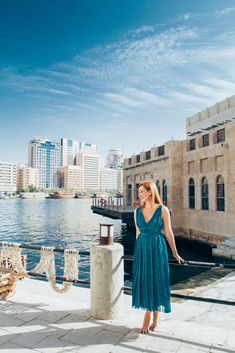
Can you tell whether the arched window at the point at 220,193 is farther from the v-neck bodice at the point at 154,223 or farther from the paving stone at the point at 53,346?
the paving stone at the point at 53,346

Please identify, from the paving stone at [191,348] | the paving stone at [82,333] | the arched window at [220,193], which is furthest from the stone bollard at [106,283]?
the arched window at [220,193]

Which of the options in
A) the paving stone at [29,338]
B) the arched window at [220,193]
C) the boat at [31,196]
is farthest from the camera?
the boat at [31,196]

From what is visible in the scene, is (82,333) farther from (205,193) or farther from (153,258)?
(205,193)

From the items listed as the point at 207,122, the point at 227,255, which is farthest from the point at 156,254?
the point at 207,122

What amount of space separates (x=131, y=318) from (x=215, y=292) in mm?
5535

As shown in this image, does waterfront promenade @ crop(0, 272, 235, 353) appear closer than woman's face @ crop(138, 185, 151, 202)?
Yes

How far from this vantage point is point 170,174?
25.1 meters

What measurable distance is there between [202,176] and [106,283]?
1933 cm

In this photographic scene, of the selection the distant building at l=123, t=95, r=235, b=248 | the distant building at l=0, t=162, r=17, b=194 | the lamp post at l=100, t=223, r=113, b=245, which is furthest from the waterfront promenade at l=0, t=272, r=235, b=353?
the distant building at l=0, t=162, r=17, b=194

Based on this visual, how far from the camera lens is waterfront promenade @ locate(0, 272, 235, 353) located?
11.8 feet

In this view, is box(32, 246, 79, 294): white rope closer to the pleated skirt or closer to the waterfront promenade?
the waterfront promenade

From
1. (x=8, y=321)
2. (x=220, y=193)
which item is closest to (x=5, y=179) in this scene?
(x=220, y=193)

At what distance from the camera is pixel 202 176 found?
73.8ft

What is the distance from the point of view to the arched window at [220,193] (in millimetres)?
20094
